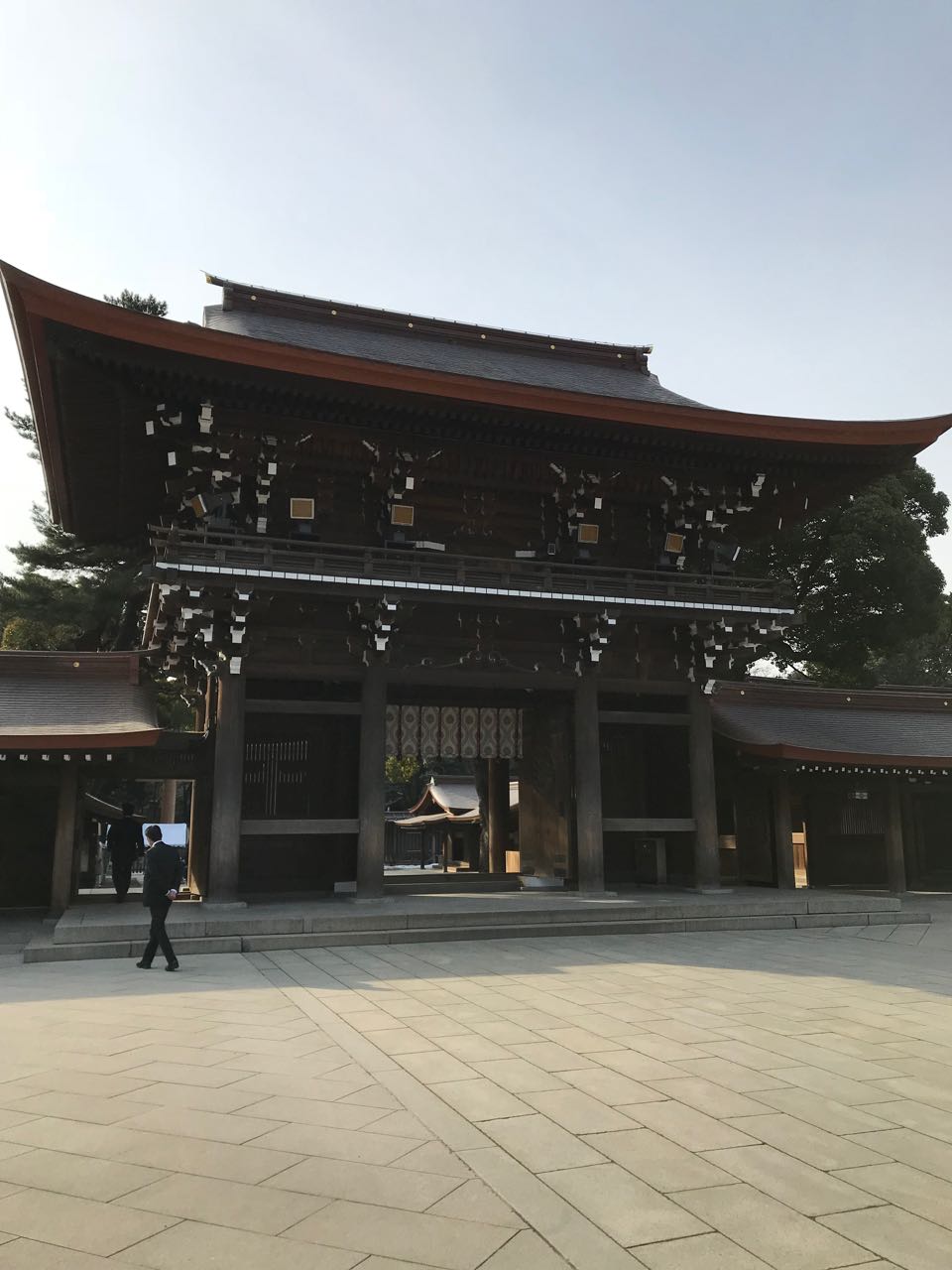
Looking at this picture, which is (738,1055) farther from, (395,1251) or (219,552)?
(219,552)

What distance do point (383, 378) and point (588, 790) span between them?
25.6ft

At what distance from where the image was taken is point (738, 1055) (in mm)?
5891

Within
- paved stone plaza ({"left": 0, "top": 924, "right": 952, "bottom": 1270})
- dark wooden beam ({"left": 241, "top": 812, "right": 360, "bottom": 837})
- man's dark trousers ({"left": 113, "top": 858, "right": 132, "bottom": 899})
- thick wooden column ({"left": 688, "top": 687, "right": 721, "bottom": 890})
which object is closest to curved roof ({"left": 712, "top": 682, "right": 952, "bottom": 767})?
thick wooden column ({"left": 688, "top": 687, "right": 721, "bottom": 890})

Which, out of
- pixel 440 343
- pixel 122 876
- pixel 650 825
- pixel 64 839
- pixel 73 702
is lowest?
pixel 122 876

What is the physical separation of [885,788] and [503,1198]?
17.5 meters

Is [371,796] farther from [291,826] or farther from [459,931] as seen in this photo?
[459,931]

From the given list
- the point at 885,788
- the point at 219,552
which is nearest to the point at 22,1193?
the point at 219,552

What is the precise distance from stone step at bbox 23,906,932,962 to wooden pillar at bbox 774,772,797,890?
10.1 feet

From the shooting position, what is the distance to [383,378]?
1317 centimetres

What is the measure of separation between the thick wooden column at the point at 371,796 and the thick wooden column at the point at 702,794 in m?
5.89

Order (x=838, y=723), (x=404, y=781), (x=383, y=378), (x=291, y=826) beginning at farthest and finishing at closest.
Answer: (x=404, y=781) < (x=838, y=723) < (x=291, y=826) < (x=383, y=378)

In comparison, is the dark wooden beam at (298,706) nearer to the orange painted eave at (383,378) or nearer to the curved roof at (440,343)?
the orange painted eave at (383,378)

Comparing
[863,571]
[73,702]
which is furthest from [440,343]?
[863,571]

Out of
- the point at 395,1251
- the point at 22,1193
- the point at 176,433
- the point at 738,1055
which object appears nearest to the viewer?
the point at 395,1251
